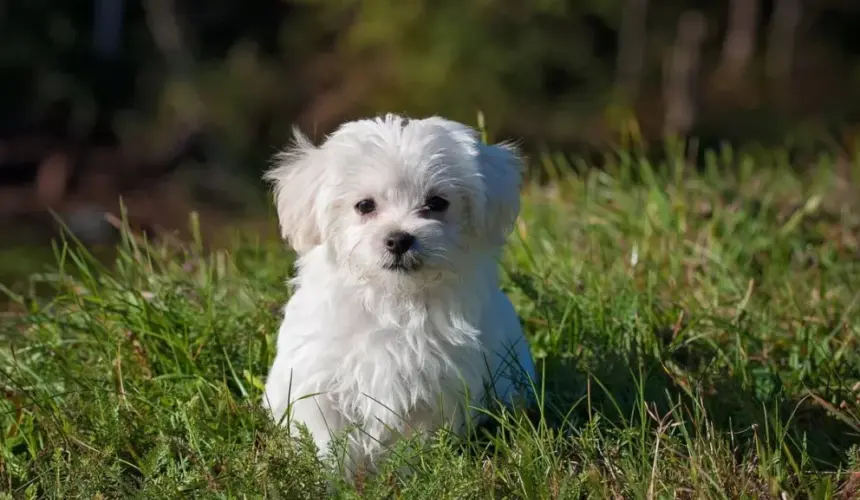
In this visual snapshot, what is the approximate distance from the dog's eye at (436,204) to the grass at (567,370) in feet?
2.13

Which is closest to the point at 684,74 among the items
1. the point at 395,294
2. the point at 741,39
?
the point at 741,39

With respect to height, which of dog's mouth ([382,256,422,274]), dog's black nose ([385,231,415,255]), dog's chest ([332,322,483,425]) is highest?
dog's black nose ([385,231,415,255])

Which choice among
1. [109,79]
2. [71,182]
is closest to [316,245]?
[71,182]

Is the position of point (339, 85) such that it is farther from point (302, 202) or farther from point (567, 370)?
point (302, 202)

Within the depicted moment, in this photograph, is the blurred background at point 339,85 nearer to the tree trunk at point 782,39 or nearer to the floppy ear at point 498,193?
the tree trunk at point 782,39

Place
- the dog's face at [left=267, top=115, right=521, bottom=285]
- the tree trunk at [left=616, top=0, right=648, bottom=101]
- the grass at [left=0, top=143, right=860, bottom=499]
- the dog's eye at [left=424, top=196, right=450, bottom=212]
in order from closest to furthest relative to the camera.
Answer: the grass at [left=0, top=143, right=860, bottom=499], the dog's face at [left=267, top=115, right=521, bottom=285], the dog's eye at [left=424, top=196, right=450, bottom=212], the tree trunk at [left=616, top=0, right=648, bottom=101]

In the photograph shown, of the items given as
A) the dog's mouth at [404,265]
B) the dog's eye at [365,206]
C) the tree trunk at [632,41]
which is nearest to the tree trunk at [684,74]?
the tree trunk at [632,41]

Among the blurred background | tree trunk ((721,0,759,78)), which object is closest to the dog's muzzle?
the blurred background

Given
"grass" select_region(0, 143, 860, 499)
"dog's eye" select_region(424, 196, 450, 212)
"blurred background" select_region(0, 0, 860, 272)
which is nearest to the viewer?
"grass" select_region(0, 143, 860, 499)

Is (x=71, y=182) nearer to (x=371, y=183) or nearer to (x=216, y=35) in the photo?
(x=216, y=35)

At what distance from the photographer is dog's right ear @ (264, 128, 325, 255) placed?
3.55 m

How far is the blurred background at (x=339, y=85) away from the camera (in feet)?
47.4

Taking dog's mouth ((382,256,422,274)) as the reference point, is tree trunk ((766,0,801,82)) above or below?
below

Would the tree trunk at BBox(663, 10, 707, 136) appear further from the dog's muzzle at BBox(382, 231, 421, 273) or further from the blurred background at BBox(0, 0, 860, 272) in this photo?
the dog's muzzle at BBox(382, 231, 421, 273)
